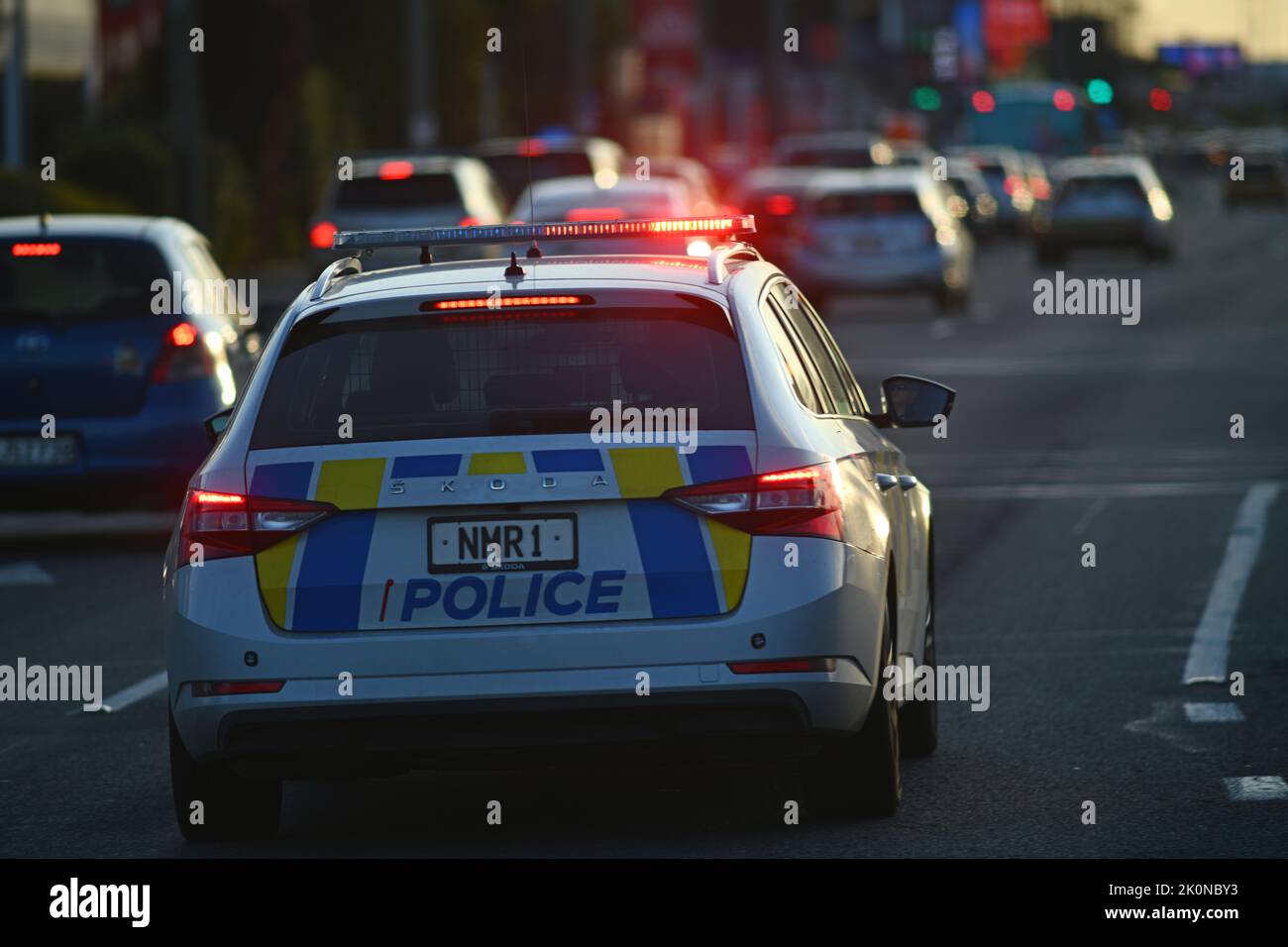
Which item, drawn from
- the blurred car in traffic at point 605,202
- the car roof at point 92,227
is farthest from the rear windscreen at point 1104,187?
the car roof at point 92,227

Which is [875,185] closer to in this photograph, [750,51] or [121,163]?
[121,163]

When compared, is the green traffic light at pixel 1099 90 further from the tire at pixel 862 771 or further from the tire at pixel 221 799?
the tire at pixel 221 799

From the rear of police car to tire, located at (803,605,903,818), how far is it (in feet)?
1.13

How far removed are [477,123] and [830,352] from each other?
60281 millimetres

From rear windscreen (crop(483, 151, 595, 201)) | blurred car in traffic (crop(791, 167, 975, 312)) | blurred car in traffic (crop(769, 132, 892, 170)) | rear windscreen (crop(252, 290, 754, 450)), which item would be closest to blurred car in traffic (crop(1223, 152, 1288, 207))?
blurred car in traffic (crop(769, 132, 892, 170))

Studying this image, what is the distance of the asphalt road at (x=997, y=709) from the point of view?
7902 mm

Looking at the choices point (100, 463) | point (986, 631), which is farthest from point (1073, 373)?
point (986, 631)

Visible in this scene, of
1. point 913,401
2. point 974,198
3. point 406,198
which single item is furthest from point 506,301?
point 974,198

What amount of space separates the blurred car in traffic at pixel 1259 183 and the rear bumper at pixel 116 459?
70.9 m

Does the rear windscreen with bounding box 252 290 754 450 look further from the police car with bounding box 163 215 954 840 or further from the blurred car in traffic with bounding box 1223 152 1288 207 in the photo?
the blurred car in traffic with bounding box 1223 152 1288 207

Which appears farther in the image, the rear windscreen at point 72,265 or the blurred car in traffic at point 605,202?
the blurred car in traffic at point 605,202

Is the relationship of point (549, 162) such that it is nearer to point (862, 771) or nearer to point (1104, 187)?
point (1104, 187)

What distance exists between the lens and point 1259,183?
281 feet

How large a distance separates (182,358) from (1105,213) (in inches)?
1380
